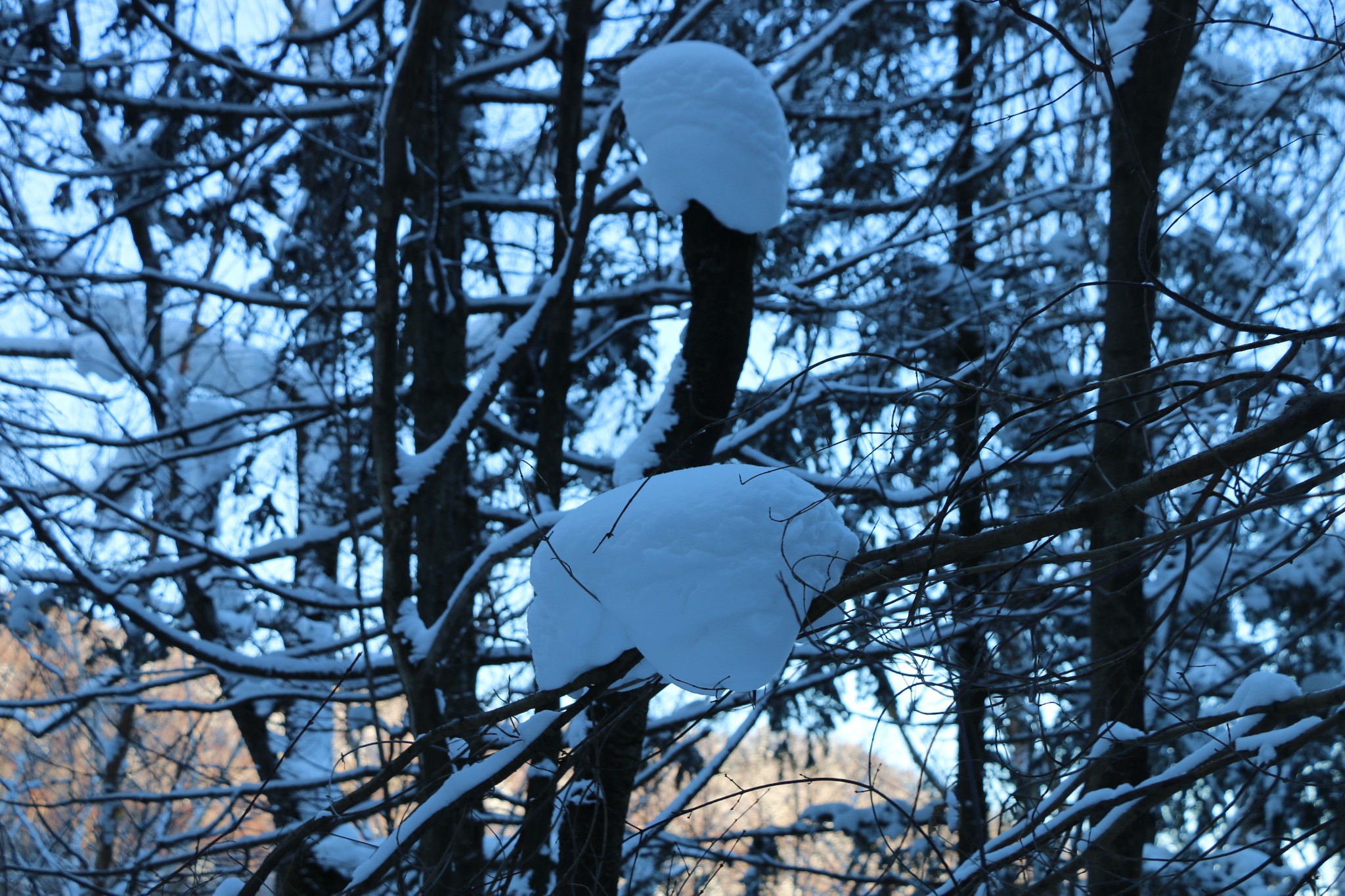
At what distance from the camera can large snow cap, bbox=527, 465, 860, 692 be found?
1.74 meters

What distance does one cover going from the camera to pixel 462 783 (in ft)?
6.76

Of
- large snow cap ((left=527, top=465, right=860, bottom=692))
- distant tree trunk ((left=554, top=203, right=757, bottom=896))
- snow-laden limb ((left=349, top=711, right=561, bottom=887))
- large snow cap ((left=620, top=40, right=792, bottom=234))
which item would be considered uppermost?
large snow cap ((left=620, top=40, right=792, bottom=234))

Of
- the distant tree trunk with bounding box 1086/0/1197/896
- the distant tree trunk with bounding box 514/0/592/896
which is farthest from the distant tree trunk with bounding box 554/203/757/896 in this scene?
the distant tree trunk with bounding box 1086/0/1197/896

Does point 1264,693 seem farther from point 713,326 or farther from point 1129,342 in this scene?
point 713,326

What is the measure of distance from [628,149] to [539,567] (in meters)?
4.73

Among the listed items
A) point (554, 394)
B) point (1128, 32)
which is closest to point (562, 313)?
point (554, 394)

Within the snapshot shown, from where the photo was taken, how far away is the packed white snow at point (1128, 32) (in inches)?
144

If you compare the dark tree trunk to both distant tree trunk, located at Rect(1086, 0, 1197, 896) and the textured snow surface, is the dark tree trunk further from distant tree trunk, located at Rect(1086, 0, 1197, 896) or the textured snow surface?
the textured snow surface

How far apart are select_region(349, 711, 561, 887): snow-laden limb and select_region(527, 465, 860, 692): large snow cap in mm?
124

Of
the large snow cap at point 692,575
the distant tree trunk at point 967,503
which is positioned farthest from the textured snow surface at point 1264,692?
the large snow cap at point 692,575

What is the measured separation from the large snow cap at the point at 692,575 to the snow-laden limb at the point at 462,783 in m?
0.12

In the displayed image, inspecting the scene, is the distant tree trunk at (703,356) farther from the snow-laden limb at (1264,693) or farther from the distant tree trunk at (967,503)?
the snow-laden limb at (1264,693)

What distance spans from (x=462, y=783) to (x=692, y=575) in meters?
0.76

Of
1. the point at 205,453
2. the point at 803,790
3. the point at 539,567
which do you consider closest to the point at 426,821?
the point at 539,567
